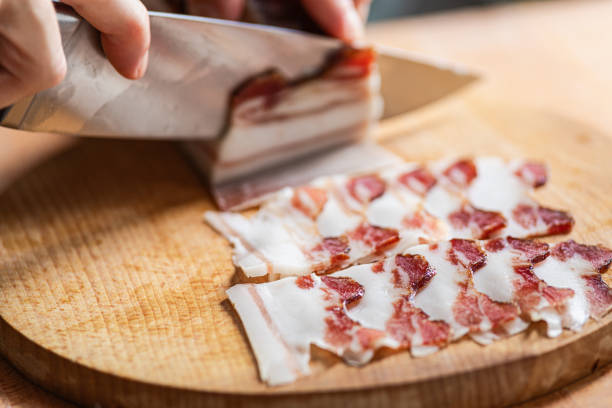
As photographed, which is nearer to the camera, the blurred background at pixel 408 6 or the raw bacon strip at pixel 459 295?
the raw bacon strip at pixel 459 295

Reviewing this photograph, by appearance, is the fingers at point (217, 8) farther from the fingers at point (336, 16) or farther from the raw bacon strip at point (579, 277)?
the raw bacon strip at point (579, 277)

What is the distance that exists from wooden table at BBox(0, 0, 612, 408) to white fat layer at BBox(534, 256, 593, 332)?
120 cm

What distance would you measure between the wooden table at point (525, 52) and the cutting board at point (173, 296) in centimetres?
31

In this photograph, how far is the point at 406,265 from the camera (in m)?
1.78

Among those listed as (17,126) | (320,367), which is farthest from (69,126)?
(320,367)

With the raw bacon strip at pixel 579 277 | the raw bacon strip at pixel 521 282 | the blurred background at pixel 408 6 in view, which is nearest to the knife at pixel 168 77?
the raw bacon strip at pixel 521 282

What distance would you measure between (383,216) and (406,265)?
34 centimetres

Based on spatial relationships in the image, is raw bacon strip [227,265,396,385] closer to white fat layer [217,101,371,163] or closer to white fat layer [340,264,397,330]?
white fat layer [340,264,397,330]

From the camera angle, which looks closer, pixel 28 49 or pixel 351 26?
pixel 28 49

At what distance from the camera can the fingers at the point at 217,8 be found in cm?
238

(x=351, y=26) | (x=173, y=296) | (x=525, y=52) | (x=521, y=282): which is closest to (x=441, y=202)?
(x=521, y=282)

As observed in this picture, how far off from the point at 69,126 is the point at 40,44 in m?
0.52

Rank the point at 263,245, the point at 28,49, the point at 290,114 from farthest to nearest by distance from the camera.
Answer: the point at 290,114
the point at 263,245
the point at 28,49

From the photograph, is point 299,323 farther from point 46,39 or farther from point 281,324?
point 46,39
